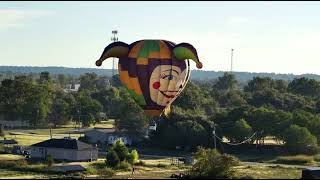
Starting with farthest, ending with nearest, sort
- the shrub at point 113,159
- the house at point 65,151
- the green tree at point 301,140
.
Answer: the green tree at point 301,140, the house at point 65,151, the shrub at point 113,159

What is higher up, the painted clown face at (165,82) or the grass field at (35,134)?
the painted clown face at (165,82)

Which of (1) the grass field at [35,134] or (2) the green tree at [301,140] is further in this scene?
(1) the grass field at [35,134]

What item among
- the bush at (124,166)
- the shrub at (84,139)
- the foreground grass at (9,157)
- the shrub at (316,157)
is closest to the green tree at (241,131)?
the shrub at (316,157)

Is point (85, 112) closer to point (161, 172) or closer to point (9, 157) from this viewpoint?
point (9, 157)

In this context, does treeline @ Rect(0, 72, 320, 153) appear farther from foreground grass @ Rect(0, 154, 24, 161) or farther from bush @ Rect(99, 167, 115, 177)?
bush @ Rect(99, 167, 115, 177)

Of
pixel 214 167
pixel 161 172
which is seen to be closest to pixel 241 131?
pixel 161 172

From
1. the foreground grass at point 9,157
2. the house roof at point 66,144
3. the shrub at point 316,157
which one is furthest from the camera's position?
the shrub at point 316,157

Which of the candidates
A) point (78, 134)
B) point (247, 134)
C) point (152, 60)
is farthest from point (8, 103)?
point (152, 60)

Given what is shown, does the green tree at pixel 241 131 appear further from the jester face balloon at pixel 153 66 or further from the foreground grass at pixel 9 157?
the jester face balloon at pixel 153 66
